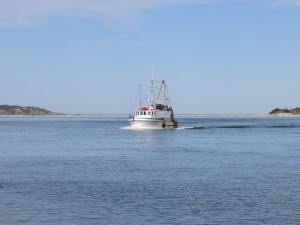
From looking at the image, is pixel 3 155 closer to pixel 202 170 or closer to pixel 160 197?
pixel 202 170

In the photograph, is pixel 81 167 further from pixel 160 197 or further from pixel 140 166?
pixel 160 197

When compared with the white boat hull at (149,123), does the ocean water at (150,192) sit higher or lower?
lower

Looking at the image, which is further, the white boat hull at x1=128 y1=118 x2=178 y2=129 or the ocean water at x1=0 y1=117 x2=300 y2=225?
the white boat hull at x1=128 y1=118 x2=178 y2=129

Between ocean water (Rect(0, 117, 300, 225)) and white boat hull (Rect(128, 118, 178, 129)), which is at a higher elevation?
white boat hull (Rect(128, 118, 178, 129))

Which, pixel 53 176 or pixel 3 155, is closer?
pixel 53 176

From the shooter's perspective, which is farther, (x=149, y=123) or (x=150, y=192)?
(x=149, y=123)

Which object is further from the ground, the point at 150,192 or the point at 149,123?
the point at 149,123

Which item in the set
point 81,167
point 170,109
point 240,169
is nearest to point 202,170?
point 240,169

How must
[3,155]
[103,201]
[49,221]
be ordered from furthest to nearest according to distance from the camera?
[3,155] < [103,201] < [49,221]

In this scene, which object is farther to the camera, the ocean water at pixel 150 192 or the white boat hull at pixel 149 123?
the white boat hull at pixel 149 123

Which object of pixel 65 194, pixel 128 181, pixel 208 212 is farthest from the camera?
pixel 128 181

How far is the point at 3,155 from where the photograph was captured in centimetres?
7025

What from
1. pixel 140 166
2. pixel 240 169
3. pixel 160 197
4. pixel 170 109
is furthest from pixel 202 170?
pixel 170 109

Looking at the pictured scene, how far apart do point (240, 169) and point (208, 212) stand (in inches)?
880
